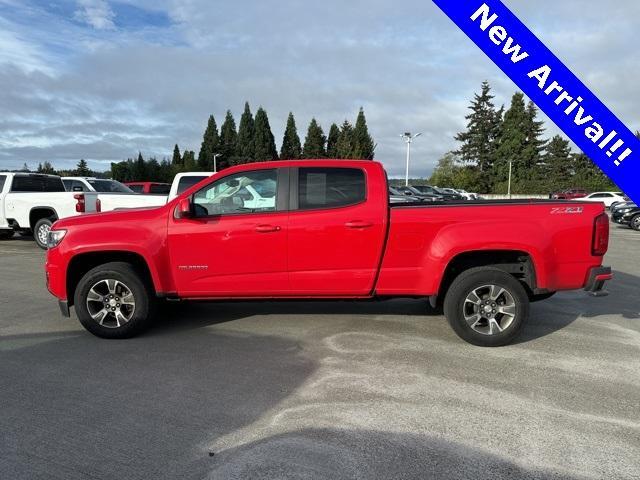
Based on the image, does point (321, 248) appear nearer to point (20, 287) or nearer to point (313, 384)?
point (313, 384)

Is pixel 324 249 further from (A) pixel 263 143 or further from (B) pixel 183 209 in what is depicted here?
(A) pixel 263 143

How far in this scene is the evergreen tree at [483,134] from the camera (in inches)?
3095

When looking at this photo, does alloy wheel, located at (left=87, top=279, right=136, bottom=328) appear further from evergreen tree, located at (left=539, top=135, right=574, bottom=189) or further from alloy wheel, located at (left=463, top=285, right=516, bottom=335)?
evergreen tree, located at (left=539, top=135, right=574, bottom=189)

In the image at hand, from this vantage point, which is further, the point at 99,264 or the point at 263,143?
the point at 263,143

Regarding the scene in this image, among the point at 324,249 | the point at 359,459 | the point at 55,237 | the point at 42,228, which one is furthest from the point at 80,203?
the point at 359,459

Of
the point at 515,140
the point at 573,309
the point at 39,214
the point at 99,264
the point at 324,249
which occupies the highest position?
the point at 515,140

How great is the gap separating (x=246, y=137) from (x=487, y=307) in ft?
299

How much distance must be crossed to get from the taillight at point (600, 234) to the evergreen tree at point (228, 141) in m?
93.0

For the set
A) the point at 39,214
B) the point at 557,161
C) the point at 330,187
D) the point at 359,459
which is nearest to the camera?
the point at 359,459

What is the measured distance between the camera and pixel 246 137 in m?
92.4

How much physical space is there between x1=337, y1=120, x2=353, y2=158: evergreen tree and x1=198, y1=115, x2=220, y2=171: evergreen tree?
24853 mm

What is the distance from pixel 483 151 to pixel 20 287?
7936cm

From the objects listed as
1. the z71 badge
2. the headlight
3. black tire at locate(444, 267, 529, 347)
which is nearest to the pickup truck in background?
the headlight

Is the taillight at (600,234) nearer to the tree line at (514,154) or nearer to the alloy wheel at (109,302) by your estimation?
the alloy wheel at (109,302)
